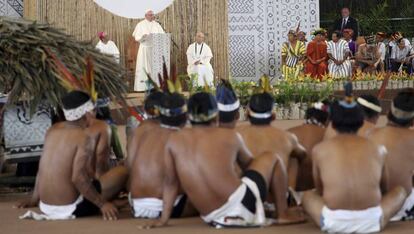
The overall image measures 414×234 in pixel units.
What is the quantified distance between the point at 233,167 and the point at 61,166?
48.9 inches

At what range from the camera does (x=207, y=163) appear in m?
5.74

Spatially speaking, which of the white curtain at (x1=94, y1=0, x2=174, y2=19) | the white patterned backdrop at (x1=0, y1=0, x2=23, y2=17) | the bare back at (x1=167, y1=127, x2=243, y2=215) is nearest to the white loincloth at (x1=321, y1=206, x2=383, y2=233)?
the bare back at (x1=167, y1=127, x2=243, y2=215)

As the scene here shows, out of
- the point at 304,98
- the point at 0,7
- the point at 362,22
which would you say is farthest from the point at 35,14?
the point at 362,22

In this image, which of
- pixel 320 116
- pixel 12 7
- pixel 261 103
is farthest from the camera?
pixel 12 7

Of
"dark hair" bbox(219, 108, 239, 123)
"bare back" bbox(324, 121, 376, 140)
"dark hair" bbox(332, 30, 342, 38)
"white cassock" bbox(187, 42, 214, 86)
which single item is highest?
"dark hair" bbox(332, 30, 342, 38)

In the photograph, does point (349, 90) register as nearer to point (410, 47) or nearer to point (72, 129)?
point (72, 129)

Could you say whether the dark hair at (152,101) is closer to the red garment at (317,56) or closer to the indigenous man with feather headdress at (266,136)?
the indigenous man with feather headdress at (266,136)

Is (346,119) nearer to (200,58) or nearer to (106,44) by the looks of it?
(106,44)

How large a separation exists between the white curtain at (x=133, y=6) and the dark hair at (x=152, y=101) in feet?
32.5

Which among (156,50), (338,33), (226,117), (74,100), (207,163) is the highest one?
(338,33)

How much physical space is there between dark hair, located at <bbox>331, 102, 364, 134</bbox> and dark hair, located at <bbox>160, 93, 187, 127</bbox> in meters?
1.01

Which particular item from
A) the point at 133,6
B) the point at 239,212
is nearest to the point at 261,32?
the point at 133,6

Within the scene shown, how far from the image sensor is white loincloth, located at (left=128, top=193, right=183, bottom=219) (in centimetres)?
622

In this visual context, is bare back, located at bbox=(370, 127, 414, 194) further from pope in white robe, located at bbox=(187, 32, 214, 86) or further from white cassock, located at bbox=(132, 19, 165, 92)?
pope in white robe, located at bbox=(187, 32, 214, 86)
